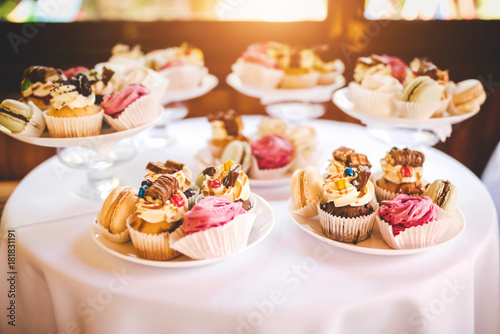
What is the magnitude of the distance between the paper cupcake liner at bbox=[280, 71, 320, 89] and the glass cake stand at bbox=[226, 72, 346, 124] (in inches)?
2.0

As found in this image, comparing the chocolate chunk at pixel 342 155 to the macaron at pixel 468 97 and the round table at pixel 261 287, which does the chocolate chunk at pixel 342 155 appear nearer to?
the round table at pixel 261 287

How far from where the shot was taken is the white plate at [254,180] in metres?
1.97

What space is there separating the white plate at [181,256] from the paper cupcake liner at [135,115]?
1.57 ft

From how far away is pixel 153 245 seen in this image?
1383 millimetres

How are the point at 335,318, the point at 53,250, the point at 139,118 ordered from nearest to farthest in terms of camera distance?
the point at 335,318 < the point at 53,250 < the point at 139,118

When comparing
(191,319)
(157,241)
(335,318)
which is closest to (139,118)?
(157,241)

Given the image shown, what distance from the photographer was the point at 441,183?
1542 mm

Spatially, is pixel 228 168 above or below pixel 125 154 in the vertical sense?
above

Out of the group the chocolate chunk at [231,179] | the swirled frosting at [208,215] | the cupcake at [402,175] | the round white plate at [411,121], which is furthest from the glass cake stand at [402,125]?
the swirled frosting at [208,215]

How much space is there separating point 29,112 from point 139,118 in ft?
1.35

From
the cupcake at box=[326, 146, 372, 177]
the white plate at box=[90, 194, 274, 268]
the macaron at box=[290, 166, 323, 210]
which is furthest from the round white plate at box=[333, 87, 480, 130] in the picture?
the white plate at box=[90, 194, 274, 268]

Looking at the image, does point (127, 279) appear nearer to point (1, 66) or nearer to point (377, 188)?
point (377, 188)

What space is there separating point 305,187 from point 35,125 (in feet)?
3.51

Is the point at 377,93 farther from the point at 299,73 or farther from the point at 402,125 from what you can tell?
the point at 299,73
